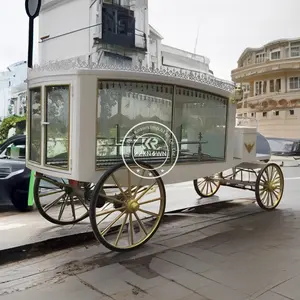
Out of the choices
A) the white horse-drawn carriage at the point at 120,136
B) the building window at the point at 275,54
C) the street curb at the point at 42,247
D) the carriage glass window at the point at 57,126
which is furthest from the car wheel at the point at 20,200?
the building window at the point at 275,54

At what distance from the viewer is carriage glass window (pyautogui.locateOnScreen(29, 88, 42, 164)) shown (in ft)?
9.01

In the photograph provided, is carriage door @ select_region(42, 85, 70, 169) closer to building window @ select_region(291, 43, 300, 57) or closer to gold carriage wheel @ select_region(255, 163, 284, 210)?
gold carriage wheel @ select_region(255, 163, 284, 210)

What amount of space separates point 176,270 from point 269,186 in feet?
6.95

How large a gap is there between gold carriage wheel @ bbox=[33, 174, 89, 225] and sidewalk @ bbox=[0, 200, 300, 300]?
0.58 m

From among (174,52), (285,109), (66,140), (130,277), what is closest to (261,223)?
(130,277)

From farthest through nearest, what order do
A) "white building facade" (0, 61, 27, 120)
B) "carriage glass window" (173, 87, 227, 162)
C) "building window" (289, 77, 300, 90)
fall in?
"building window" (289, 77, 300, 90), "white building facade" (0, 61, 27, 120), "carriage glass window" (173, 87, 227, 162)

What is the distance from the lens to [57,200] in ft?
10.1

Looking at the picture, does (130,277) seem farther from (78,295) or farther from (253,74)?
(253,74)

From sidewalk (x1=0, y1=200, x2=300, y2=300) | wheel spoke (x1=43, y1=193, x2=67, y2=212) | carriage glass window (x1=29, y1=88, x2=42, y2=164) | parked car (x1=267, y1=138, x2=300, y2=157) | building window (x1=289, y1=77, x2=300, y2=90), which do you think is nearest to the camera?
sidewalk (x1=0, y1=200, x2=300, y2=300)

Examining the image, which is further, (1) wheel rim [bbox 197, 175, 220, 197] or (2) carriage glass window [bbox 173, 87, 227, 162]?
(1) wheel rim [bbox 197, 175, 220, 197]

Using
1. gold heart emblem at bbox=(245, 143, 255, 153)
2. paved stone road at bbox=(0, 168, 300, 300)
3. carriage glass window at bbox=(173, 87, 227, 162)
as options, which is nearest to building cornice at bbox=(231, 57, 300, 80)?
gold heart emblem at bbox=(245, 143, 255, 153)

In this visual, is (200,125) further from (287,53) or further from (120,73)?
(287,53)

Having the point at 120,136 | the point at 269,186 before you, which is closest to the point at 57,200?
the point at 120,136

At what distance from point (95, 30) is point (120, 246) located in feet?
7.83
